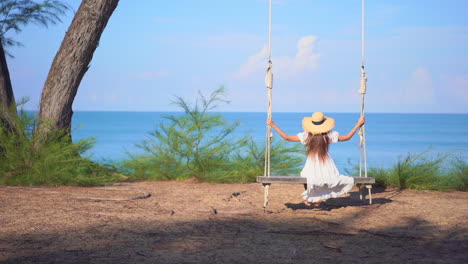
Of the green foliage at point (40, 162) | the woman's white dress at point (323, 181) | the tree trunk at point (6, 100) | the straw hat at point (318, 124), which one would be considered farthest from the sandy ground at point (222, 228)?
the tree trunk at point (6, 100)

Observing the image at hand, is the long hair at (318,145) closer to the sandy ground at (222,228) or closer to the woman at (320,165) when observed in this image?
the woman at (320,165)

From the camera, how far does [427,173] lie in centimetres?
863

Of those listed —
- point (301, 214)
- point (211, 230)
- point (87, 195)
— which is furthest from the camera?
point (87, 195)

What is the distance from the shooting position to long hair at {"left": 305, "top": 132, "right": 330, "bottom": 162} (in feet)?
21.7

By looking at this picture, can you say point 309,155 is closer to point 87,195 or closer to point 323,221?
point 323,221

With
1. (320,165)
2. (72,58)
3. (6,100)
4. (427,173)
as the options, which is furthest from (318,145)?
(6,100)

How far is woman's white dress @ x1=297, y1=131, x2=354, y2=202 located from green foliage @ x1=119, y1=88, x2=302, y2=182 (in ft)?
10.2

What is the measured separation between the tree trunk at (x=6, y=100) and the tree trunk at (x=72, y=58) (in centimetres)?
43

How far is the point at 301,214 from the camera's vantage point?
6.41 metres

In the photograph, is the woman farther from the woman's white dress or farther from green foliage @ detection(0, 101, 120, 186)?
green foliage @ detection(0, 101, 120, 186)

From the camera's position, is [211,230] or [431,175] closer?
[211,230]

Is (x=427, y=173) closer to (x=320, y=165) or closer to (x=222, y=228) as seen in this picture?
(x=320, y=165)

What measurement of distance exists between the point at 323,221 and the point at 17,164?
189 inches

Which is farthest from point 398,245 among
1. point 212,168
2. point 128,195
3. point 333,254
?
point 212,168
